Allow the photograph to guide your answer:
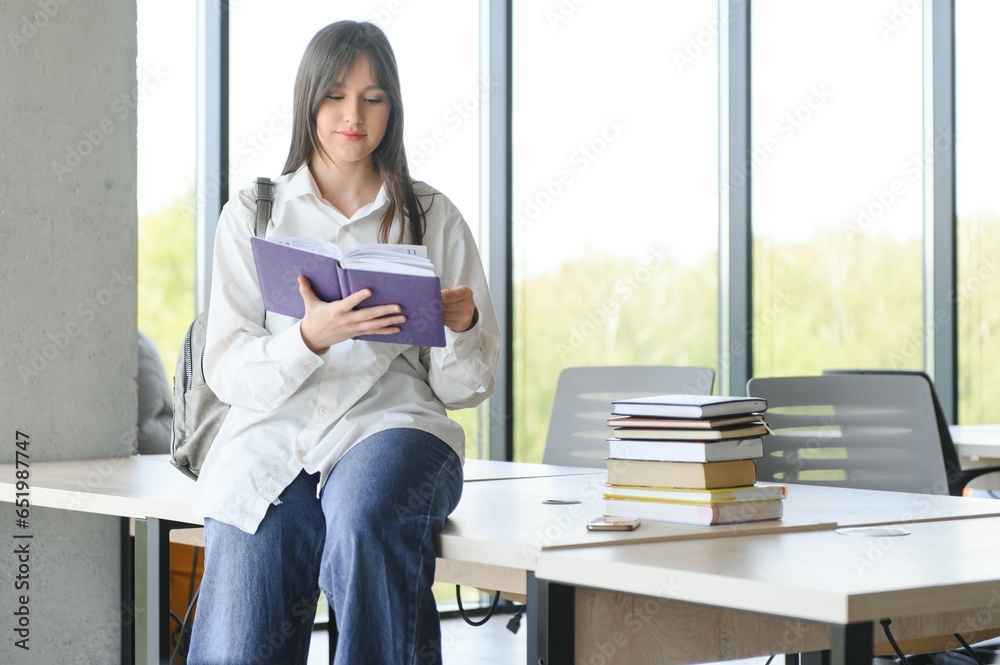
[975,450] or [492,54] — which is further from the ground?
[492,54]

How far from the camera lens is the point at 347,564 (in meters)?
1.59

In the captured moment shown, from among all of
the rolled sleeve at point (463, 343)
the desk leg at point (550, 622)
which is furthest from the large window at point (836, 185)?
the desk leg at point (550, 622)

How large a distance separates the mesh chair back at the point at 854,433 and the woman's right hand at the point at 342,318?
4.26 feet

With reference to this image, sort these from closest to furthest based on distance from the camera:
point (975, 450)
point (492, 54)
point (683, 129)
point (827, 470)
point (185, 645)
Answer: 1. point (827, 470)
2. point (185, 645)
3. point (975, 450)
4. point (492, 54)
5. point (683, 129)

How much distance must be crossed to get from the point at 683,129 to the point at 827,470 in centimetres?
235

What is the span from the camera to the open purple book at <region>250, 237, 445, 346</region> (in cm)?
162

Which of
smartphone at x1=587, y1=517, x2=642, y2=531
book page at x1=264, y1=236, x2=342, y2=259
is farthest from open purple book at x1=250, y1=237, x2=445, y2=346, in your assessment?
smartphone at x1=587, y1=517, x2=642, y2=531

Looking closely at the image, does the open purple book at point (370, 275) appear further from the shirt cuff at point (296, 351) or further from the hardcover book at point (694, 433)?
the hardcover book at point (694, 433)

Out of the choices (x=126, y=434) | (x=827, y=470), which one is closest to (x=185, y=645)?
(x=126, y=434)

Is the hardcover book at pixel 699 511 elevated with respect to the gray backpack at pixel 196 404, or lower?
lower

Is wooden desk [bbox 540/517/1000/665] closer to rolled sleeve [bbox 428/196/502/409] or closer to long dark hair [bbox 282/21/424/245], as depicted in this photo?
rolled sleeve [bbox 428/196/502/409]

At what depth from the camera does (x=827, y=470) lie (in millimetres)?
2738

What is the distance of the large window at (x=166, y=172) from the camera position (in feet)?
12.0

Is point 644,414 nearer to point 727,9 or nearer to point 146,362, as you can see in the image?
point 146,362
